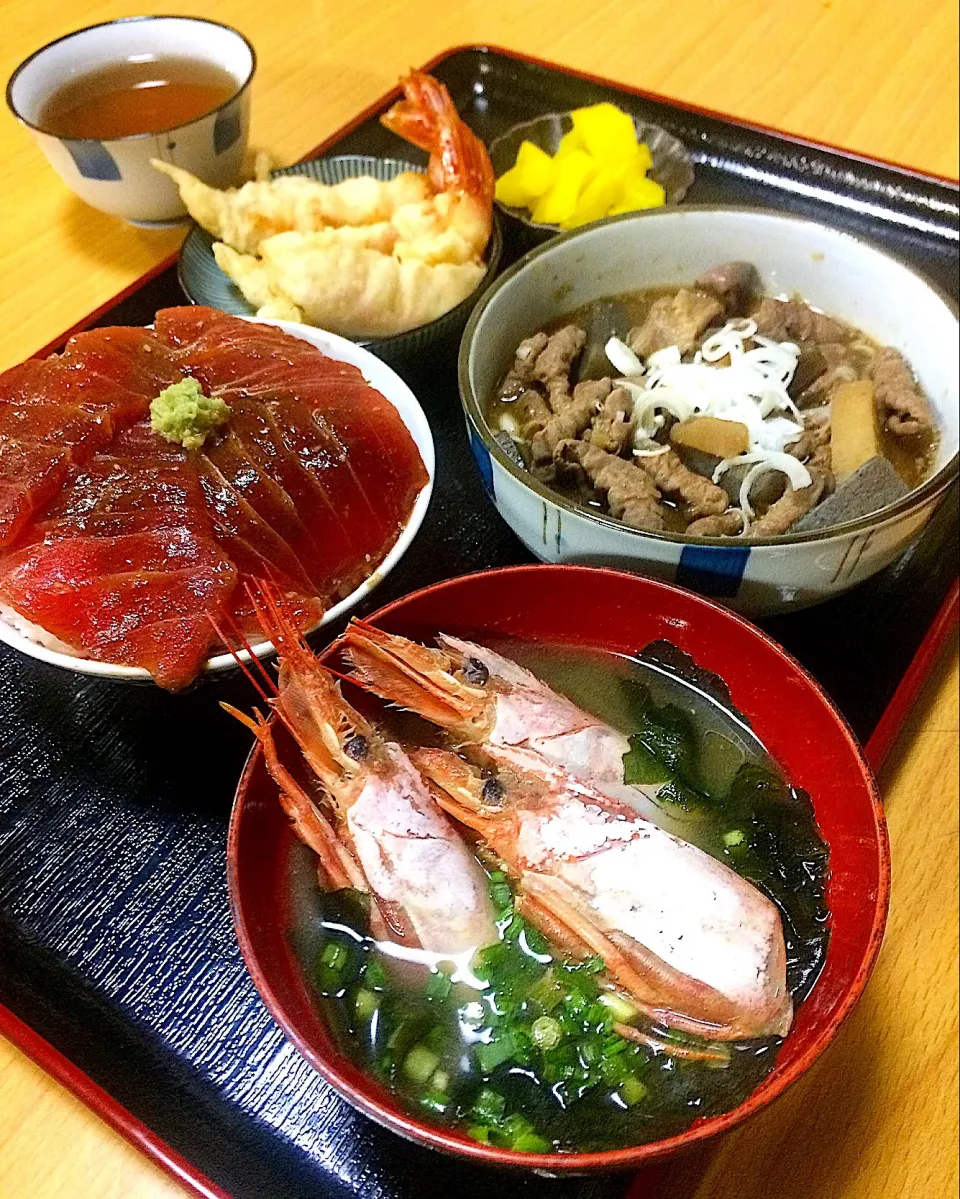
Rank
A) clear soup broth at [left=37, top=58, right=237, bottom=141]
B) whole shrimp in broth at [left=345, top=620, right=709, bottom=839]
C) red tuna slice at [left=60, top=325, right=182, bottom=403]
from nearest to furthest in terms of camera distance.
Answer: whole shrimp in broth at [left=345, top=620, right=709, bottom=839], red tuna slice at [left=60, top=325, right=182, bottom=403], clear soup broth at [left=37, top=58, right=237, bottom=141]

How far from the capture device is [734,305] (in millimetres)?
1481

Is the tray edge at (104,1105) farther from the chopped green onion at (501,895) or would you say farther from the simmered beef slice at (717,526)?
the simmered beef slice at (717,526)

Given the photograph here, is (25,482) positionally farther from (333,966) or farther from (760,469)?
(760,469)

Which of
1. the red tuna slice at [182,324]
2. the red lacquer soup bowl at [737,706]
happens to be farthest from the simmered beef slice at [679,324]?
the red tuna slice at [182,324]

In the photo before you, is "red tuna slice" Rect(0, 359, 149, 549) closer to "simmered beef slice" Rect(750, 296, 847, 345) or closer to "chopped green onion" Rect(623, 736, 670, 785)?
"chopped green onion" Rect(623, 736, 670, 785)

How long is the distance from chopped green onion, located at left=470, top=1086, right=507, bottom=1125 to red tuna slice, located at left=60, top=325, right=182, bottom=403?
912mm

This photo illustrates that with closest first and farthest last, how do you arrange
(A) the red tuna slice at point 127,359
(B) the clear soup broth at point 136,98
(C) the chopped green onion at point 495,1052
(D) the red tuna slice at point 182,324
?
(C) the chopped green onion at point 495,1052
(A) the red tuna slice at point 127,359
(D) the red tuna slice at point 182,324
(B) the clear soup broth at point 136,98

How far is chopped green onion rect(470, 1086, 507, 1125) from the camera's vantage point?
84 centimetres

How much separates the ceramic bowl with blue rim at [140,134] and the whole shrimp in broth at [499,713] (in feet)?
3.59

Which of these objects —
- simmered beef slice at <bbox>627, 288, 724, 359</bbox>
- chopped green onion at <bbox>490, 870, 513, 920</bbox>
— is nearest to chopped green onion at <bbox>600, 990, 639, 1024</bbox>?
chopped green onion at <bbox>490, 870, 513, 920</bbox>

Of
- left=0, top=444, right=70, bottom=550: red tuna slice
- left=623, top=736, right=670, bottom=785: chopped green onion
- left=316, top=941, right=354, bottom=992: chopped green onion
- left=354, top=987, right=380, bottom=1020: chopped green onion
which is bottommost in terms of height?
left=354, top=987, right=380, bottom=1020: chopped green onion

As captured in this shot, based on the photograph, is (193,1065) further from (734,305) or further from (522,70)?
(522,70)

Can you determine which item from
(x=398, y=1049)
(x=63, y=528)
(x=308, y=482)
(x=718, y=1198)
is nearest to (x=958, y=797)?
(x=718, y=1198)

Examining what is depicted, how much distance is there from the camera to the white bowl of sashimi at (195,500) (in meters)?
1.09
